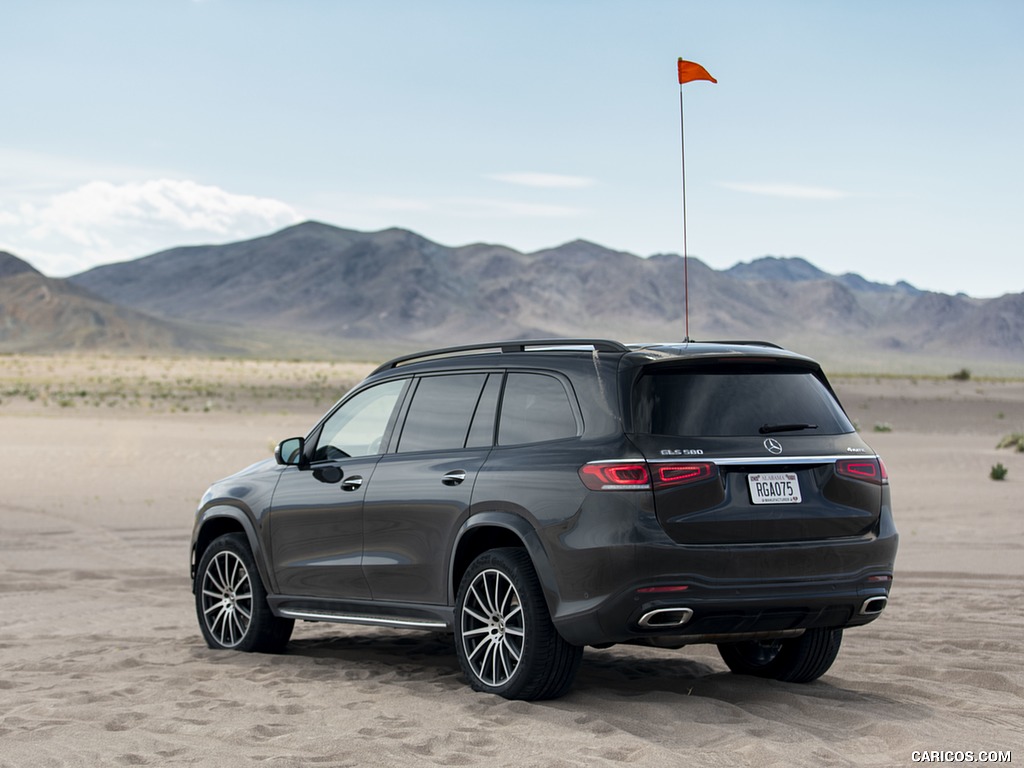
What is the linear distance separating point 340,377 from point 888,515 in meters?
77.9

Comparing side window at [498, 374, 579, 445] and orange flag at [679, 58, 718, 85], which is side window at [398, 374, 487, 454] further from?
orange flag at [679, 58, 718, 85]

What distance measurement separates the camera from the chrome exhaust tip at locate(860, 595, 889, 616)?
746 cm

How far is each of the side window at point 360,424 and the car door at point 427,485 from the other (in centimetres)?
26

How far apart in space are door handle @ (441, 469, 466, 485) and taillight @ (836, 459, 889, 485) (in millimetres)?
1977

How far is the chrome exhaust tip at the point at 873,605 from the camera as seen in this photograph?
746 cm

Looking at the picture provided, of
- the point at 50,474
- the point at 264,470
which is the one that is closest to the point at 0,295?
the point at 50,474

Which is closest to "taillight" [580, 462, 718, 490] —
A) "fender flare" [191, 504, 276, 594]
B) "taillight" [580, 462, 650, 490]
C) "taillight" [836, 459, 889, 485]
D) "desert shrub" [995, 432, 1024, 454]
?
"taillight" [580, 462, 650, 490]

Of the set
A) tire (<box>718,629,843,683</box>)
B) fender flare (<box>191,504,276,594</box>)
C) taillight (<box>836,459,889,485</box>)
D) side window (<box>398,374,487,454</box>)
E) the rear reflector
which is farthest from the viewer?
fender flare (<box>191,504,276,594</box>)

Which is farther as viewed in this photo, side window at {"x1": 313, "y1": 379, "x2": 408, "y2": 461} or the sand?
side window at {"x1": 313, "y1": 379, "x2": 408, "y2": 461}

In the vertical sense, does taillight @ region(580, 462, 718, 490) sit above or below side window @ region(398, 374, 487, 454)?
below

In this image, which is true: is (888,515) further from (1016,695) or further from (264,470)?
(264,470)

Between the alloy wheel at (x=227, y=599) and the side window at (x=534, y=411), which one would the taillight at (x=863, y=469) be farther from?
the alloy wheel at (x=227, y=599)

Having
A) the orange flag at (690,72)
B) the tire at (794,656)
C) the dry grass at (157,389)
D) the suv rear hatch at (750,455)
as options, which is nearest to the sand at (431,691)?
the tire at (794,656)

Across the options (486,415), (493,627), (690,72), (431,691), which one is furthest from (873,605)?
(690,72)
